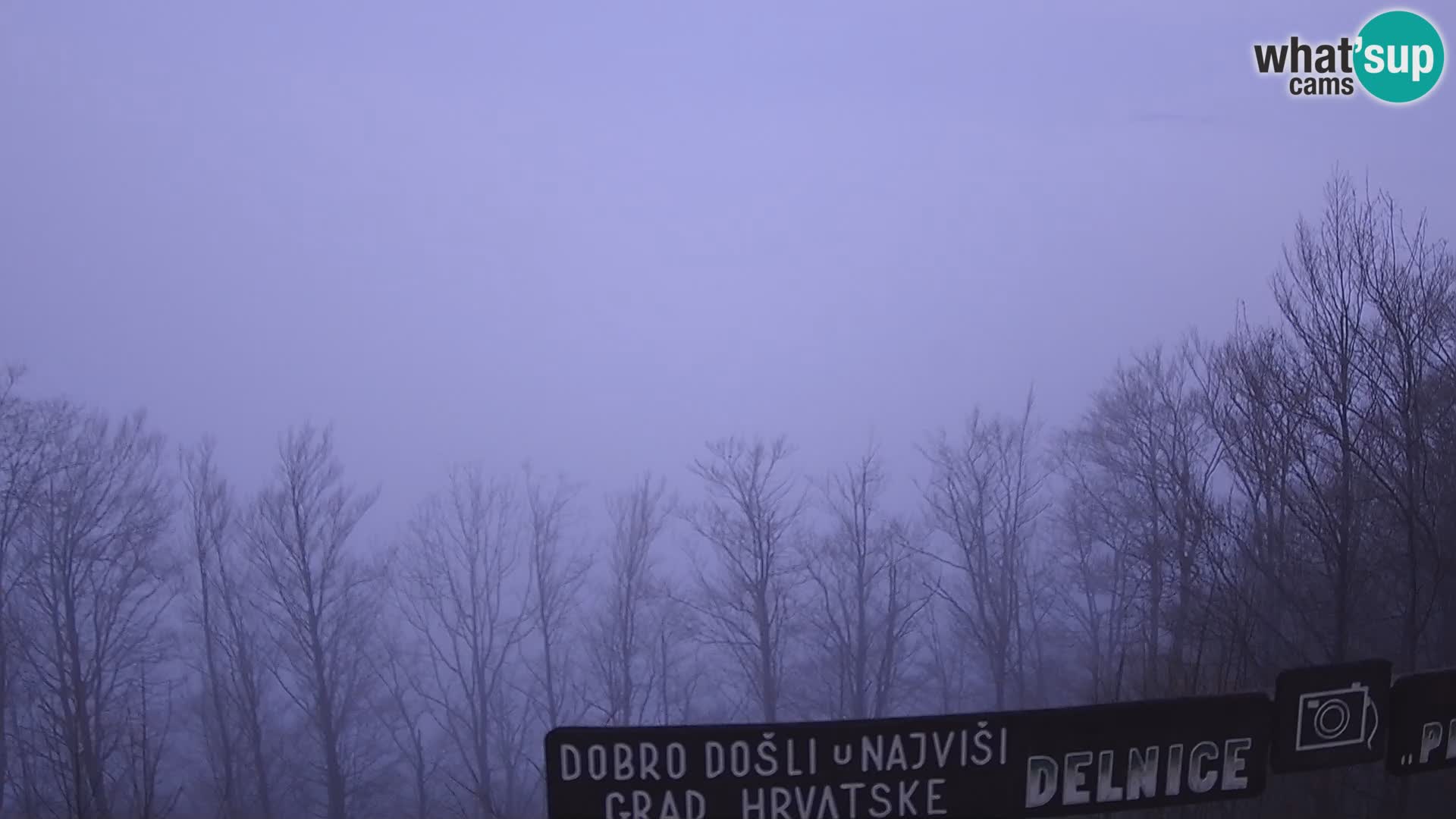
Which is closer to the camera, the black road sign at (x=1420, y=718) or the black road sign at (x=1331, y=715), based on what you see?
the black road sign at (x=1331, y=715)

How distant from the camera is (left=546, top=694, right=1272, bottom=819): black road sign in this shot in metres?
5.19

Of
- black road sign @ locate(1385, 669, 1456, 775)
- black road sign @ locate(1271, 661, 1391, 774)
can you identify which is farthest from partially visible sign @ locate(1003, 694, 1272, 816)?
black road sign @ locate(1385, 669, 1456, 775)

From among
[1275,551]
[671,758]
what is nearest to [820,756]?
[671,758]

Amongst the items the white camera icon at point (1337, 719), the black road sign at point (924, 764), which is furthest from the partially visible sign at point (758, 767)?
the white camera icon at point (1337, 719)

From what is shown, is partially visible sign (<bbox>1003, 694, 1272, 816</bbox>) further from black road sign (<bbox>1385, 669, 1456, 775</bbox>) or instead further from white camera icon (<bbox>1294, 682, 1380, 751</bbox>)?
black road sign (<bbox>1385, 669, 1456, 775</bbox>)

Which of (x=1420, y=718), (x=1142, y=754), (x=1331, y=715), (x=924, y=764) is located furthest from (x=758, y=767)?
(x=1420, y=718)

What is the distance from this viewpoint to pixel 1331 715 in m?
5.96

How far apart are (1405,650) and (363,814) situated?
17.9m

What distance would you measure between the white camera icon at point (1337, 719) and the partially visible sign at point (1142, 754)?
26 cm

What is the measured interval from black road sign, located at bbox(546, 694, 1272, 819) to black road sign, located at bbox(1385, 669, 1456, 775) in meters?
0.96

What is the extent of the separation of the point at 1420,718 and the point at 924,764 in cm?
294

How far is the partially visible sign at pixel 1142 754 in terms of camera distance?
17.8 feet

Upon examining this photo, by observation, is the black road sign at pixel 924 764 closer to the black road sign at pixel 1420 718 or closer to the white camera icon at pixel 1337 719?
the white camera icon at pixel 1337 719

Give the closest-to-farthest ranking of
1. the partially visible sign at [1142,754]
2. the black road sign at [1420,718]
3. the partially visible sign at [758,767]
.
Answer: the partially visible sign at [758,767]
the partially visible sign at [1142,754]
the black road sign at [1420,718]
